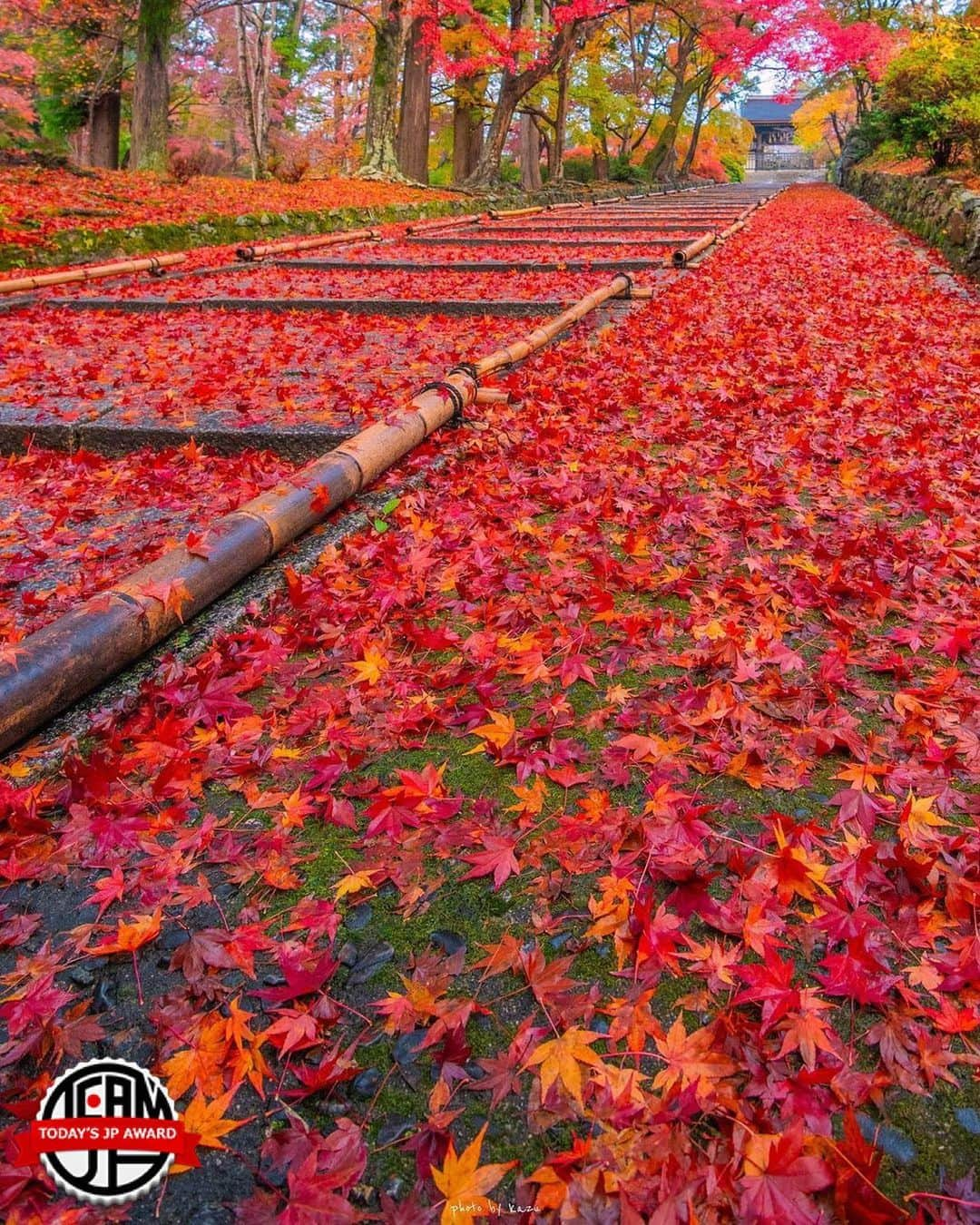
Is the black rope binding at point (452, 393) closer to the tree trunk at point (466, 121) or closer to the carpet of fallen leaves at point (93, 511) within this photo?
the carpet of fallen leaves at point (93, 511)

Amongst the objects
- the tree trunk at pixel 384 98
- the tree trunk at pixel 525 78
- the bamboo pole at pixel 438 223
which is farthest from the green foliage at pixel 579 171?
the bamboo pole at pixel 438 223

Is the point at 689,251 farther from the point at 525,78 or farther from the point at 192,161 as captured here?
the point at 192,161

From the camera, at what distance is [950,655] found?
7.83 ft

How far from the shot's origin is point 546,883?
1691mm

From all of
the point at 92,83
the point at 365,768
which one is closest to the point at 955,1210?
the point at 365,768

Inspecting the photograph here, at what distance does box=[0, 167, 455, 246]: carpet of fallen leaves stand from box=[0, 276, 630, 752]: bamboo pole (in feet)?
28.3

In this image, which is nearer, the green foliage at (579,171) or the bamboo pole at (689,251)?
the bamboo pole at (689,251)

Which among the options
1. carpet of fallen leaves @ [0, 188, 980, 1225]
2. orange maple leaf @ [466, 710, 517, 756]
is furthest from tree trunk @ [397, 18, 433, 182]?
orange maple leaf @ [466, 710, 517, 756]

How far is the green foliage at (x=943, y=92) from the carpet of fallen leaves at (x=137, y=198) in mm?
Answer: 9441

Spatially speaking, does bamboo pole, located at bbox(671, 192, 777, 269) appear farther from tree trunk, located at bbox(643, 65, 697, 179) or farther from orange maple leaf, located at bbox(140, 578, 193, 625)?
tree trunk, located at bbox(643, 65, 697, 179)

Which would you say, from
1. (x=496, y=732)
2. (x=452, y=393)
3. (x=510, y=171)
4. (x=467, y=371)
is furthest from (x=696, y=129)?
(x=496, y=732)

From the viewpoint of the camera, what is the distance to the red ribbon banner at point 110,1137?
3.98ft

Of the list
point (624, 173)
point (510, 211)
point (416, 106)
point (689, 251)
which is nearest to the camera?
point (689, 251)

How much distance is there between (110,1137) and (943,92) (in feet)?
60.2
